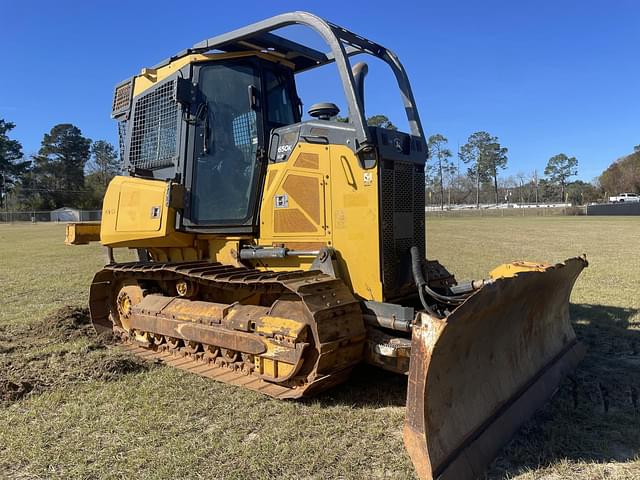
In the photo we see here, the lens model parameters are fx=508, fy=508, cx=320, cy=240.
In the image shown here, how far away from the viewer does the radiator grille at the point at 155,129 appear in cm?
622

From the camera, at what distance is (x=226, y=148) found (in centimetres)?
578

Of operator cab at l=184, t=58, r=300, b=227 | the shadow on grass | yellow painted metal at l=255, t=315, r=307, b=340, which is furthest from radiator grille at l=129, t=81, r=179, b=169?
the shadow on grass

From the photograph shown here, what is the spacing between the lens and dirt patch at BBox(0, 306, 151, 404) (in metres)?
5.08

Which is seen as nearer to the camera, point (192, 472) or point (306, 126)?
point (192, 472)

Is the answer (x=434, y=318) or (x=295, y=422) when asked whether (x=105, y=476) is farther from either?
(x=434, y=318)

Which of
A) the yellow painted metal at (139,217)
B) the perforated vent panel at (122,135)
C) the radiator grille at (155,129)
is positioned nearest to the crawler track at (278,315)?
the yellow painted metal at (139,217)

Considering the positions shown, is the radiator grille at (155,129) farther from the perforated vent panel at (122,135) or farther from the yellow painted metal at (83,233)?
the yellow painted metal at (83,233)

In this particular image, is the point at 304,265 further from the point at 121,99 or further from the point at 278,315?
the point at 121,99

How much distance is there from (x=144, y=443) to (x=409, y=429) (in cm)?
201

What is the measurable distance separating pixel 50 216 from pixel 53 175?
12.9m

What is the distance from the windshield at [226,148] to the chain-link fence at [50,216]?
75251 millimetres

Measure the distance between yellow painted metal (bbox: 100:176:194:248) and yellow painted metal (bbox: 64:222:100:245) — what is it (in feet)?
1.87

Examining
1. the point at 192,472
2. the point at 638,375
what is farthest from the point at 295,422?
the point at 638,375

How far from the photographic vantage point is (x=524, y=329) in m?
4.82
